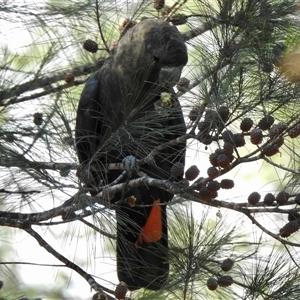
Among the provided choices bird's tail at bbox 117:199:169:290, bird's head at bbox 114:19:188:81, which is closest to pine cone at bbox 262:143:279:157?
bird's tail at bbox 117:199:169:290

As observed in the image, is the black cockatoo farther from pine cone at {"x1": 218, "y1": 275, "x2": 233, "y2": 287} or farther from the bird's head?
pine cone at {"x1": 218, "y1": 275, "x2": 233, "y2": 287}

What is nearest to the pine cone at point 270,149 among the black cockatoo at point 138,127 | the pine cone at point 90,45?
the black cockatoo at point 138,127

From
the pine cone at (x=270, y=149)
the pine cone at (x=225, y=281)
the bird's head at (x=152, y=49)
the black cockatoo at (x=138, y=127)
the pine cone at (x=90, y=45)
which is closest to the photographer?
the pine cone at (x=270, y=149)

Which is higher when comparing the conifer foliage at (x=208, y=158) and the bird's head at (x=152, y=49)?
the bird's head at (x=152, y=49)

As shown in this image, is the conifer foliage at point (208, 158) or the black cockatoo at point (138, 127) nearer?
the conifer foliage at point (208, 158)

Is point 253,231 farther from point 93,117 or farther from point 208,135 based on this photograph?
point 93,117

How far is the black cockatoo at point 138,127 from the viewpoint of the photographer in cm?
230

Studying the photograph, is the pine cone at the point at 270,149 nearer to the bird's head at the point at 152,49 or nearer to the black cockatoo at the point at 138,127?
the black cockatoo at the point at 138,127

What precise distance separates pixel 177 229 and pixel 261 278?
1.10 feet

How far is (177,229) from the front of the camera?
2.44 m

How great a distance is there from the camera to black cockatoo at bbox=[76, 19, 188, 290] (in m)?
2.30

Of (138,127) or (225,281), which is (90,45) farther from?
(225,281)

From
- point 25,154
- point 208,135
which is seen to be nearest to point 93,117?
point 25,154

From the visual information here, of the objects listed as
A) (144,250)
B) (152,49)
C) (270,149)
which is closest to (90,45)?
(152,49)
